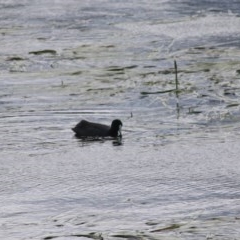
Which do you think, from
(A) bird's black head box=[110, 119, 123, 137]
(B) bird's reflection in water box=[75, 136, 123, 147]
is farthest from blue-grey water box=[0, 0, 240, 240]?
(A) bird's black head box=[110, 119, 123, 137]

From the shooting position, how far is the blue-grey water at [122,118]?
10.2 metres

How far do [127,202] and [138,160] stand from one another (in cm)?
195

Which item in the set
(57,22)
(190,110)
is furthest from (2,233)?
(57,22)

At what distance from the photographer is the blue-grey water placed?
10211 millimetres

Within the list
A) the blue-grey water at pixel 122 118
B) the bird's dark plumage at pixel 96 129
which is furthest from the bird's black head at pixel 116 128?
the blue-grey water at pixel 122 118

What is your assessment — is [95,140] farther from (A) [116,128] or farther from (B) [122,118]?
(B) [122,118]

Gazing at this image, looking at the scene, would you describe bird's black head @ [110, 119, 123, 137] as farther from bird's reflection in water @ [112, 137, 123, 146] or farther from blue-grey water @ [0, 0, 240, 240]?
blue-grey water @ [0, 0, 240, 240]

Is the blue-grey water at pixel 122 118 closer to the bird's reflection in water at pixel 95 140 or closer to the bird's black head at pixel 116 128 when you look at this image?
the bird's reflection in water at pixel 95 140

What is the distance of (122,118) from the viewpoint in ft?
48.6

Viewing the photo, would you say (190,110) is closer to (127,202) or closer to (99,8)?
(127,202)

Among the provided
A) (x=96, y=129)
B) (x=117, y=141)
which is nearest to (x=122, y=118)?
(x=96, y=129)

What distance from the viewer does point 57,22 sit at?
2284 centimetres

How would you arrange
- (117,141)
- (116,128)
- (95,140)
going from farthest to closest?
(95,140), (116,128), (117,141)

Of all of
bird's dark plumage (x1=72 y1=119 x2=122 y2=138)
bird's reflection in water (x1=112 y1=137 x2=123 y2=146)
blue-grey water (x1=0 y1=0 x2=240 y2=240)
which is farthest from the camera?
bird's dark plumage (x1=72 y1=119 x2=122 y2=138)
